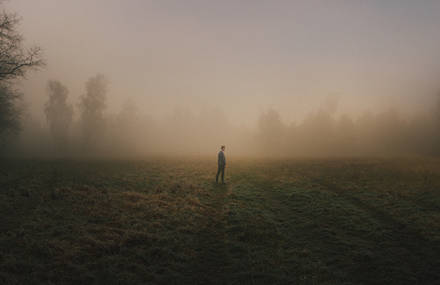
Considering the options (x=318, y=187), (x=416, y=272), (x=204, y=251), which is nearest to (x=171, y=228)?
(x=204, y=251)

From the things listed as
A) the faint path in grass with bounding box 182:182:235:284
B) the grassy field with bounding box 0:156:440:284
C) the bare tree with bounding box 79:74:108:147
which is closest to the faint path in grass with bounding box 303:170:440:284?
the grassy field with bounding box 0:156:440:284

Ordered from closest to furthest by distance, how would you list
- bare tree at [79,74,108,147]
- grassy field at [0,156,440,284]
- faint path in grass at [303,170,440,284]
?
grassy field at [0,156,440,284] < faint path in grass at [303,170,440,284] < bare tree at [79,74,108,147]

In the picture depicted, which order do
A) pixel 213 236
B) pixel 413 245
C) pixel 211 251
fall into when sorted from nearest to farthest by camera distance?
pixel 211 251
pixel 413 245
pixel 213 236

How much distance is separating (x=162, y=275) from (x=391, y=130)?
145 metres

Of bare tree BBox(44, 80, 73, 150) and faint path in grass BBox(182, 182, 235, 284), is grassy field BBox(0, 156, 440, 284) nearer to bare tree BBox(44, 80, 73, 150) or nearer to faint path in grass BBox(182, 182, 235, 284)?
faint path in grass BBox(182, 182, 235, 284)

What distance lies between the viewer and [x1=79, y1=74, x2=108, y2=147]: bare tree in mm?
59156

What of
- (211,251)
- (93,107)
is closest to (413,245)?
(211,251)

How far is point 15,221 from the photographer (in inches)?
377

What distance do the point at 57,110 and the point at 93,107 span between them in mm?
12238

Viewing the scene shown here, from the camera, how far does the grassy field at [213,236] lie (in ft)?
21.6

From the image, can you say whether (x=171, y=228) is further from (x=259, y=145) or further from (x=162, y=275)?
(x=259, y=145)

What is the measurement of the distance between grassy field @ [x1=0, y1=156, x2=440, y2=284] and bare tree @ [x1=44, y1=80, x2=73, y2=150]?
5607cm

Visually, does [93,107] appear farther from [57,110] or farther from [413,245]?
[413,245]

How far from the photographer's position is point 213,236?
9.70 metres
